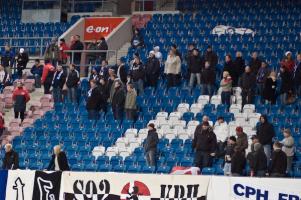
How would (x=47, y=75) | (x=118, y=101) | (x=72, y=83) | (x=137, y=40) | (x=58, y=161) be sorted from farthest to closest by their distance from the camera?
(x=137, y=40) < (x=47, y=75) < (x=72, y=83) < (x=118, y=101) < (x=58, y=161)

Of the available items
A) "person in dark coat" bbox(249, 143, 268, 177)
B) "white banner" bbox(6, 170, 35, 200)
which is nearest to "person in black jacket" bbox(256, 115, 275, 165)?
"person in dark coat" bbox(249, 143, 268, 177)

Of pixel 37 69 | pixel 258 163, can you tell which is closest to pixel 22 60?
pixel 37 69

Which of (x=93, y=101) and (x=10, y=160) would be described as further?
(x=93, y=101)

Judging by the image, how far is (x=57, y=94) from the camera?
88.4 ft

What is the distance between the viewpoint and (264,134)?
68.3 feet

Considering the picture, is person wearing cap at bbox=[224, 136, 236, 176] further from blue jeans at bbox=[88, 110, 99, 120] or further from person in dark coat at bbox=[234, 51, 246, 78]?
blue jeans at bbox=[88, 110, 99, 120]

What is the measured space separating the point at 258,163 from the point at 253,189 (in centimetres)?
335

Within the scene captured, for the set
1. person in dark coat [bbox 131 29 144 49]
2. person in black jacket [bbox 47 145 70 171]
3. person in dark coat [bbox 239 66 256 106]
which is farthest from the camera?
person in dark coat [bbox 131 29 144 49]

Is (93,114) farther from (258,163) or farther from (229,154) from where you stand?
(258,163)

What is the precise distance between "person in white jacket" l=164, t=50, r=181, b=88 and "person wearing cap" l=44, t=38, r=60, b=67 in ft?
15.2

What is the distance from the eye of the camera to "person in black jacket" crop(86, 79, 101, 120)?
24.8m

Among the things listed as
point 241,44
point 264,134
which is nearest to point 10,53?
point 241,44

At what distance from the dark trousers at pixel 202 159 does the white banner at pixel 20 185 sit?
4.77 m

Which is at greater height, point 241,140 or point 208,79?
point 208,79
